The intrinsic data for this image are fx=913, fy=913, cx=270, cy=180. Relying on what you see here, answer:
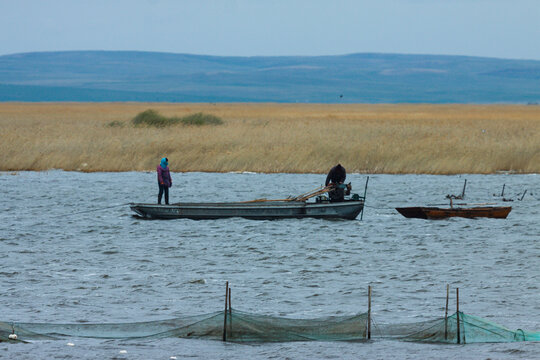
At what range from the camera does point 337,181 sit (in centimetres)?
2880

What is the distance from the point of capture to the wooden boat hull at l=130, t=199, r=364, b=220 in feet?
95.9

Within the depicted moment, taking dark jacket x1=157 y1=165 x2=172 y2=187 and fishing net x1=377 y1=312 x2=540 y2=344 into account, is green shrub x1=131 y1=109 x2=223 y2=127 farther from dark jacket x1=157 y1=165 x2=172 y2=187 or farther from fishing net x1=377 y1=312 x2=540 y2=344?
fishing net x1=377 y1=312 x2=540 y2=344

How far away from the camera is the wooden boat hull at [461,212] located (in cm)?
2962

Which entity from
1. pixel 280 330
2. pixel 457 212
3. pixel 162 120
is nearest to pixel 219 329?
pixel 280 330

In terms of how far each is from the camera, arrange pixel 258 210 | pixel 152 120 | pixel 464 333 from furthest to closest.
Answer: pixel 152 120 → pixel 258 210 → pixel 464 333

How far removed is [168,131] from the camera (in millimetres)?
57969

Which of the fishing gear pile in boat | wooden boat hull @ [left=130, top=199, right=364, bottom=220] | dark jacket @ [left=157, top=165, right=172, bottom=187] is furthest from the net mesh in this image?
dark jacket @ [left=157, top=165, right=172, bottom=187]

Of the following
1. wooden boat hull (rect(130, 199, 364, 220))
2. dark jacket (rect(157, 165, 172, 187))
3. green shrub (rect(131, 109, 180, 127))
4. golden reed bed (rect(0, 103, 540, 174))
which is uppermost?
green shrub (rect(131, 109, 180, 127))

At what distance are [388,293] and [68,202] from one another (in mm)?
20078

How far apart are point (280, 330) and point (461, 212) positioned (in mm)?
17025

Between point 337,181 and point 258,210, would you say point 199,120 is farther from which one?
point 337,181

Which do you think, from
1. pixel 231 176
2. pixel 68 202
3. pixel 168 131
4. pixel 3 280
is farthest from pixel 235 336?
pixel 168 131

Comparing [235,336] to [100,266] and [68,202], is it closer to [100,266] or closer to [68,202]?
[100,266]

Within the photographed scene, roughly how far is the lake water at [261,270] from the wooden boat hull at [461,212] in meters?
0.30
